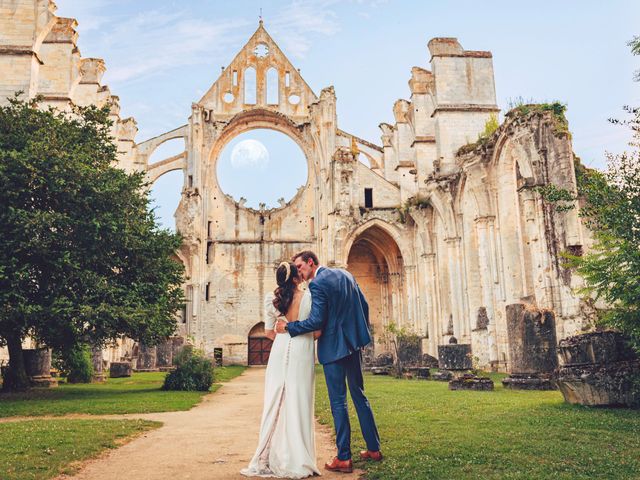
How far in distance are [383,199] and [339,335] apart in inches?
1027

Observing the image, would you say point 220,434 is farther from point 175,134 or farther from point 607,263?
point 175,134

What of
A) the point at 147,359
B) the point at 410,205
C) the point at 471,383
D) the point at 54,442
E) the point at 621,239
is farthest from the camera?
the point at 410,205

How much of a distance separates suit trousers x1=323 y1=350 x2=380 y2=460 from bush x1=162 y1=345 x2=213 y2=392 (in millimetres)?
9519

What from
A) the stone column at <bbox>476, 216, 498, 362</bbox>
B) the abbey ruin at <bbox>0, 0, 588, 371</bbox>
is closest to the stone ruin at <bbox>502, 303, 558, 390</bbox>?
the abbey ruin at <bbox>0, 0, 588, 371</bbox>

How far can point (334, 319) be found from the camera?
14.6 feet

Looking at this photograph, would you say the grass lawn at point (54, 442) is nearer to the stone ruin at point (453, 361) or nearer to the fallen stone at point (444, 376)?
the stone ruin at point (453, 361)

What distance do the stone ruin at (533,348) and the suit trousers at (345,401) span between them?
22.8 ft

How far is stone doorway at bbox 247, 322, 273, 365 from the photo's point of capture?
102 ft

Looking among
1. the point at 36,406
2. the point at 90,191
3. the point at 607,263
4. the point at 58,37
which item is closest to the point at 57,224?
the point at 90,191

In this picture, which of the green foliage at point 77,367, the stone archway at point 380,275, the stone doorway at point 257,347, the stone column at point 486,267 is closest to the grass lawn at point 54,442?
the green foliage at point 77,367

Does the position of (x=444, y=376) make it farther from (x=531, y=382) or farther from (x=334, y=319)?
(x=334, y=319)

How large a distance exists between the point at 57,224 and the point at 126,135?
74.6 feet

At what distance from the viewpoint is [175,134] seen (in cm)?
3366

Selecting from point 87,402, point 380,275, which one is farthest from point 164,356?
point 87,402
